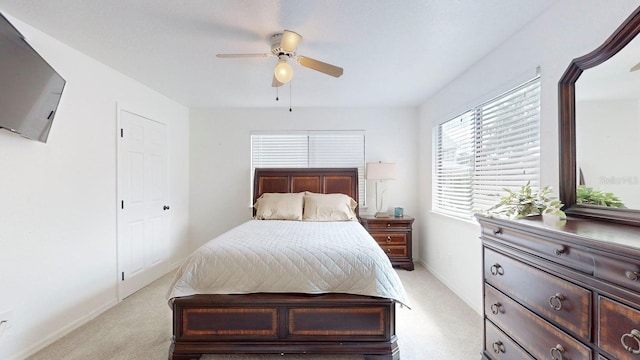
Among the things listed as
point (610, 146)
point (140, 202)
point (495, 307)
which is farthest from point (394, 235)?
point (140, 202)

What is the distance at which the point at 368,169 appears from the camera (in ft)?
14.1

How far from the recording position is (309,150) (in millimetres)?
4660

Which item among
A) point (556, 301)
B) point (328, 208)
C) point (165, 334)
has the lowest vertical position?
point (165, 334)

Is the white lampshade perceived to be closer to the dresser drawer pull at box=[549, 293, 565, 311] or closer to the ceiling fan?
the ceiling fan

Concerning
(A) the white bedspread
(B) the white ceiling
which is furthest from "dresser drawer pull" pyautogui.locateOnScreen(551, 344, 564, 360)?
(B) the white ceiling

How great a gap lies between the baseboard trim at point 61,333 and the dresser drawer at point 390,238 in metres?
3.28

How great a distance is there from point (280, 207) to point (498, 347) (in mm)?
2765

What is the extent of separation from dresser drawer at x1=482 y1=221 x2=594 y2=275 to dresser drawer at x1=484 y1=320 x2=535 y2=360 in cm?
56

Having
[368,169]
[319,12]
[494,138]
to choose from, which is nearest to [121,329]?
[319,12]

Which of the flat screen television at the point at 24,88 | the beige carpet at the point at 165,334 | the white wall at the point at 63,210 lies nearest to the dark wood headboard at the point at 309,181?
the beige carpet at the point at 165,334

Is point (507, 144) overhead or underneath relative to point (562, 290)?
overhead

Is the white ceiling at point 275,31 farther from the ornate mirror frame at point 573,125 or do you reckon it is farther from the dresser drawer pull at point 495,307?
the dresser drawer pull at point 495,307

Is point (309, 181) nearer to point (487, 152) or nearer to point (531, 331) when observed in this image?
point (487, 152)

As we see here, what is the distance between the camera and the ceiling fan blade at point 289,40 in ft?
6.75
